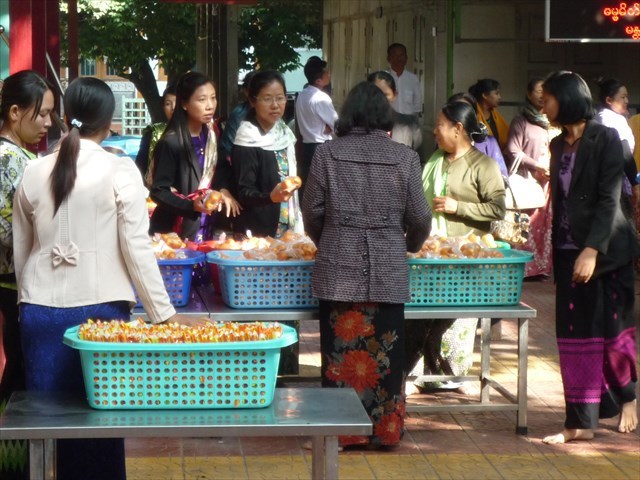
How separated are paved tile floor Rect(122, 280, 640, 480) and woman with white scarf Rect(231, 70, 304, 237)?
1296 mm

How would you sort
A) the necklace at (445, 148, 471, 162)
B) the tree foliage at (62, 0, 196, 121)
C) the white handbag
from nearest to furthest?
the necklace at (445, 148, 471, 162)
the white handbag
the tree foliage at (62, 0, 196, 121)

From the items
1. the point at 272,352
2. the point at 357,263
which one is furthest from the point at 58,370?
the point at 357,263

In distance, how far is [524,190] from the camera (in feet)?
38.9

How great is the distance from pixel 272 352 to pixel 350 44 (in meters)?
21.4

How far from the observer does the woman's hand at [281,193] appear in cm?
670

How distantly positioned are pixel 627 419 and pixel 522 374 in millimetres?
686

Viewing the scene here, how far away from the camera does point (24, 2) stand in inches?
306

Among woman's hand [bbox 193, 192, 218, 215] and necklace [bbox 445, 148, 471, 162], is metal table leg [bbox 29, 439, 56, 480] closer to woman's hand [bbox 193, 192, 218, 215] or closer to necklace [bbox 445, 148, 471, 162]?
woman's hand [bbox 193, 192, 218, 215]

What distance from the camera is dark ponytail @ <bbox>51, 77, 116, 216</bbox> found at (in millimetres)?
4613

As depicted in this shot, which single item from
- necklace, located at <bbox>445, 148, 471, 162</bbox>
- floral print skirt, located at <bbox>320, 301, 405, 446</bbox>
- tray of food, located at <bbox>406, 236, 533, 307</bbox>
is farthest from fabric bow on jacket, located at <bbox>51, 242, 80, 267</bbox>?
necklace, located at <bbox>445, 148, 471, 162</bbox>

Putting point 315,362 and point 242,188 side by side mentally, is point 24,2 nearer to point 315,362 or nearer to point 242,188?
point 242,188

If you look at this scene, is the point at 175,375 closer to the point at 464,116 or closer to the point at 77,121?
the point at 77,121

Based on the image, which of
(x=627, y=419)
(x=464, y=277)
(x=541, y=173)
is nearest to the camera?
(x=464, y=277)

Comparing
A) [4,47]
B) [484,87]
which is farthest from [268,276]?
[484,87]
